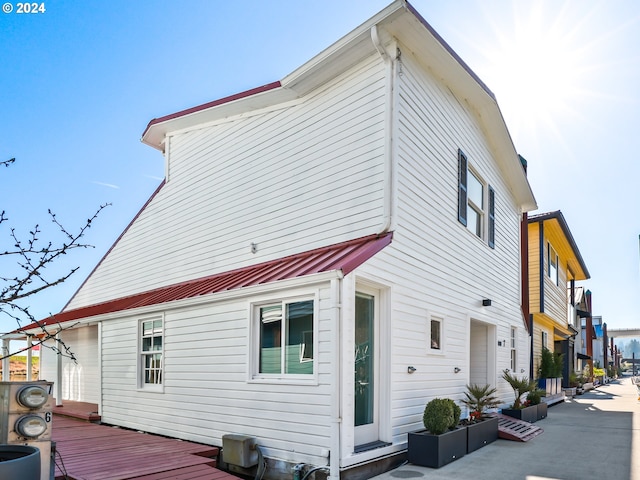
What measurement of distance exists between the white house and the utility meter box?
5.6 inches

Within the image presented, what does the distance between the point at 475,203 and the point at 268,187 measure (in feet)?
16.2

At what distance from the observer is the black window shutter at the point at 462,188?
10617 mm

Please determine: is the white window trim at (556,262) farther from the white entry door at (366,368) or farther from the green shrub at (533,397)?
the white entry door at (366,368)

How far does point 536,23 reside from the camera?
9094 millimetres

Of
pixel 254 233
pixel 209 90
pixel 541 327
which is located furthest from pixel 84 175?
pixel 541 327

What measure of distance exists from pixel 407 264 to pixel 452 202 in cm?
265

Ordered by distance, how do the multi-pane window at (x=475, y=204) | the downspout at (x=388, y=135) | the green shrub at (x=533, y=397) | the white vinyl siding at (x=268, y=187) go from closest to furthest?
the downspout at (x=388, y=135) → the white vinyl siding at (x=268, y=187) → the multi-pane window at (x=475, y=204) → the green shrub at (x=533, y=397)

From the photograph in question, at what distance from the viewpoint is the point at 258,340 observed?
25.8ft

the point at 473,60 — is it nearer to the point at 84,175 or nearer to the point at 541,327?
the point at 84,175

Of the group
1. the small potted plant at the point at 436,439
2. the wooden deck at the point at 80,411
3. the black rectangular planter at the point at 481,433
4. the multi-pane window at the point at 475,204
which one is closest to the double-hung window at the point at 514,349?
the multi-pane window at the point at 475,204

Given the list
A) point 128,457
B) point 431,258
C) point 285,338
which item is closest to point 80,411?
point 128,457

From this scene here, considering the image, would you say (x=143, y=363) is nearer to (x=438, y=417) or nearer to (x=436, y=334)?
(x=436, y=334)

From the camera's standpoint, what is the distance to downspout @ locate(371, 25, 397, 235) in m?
7.41

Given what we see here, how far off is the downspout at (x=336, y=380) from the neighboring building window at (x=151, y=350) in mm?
4878
